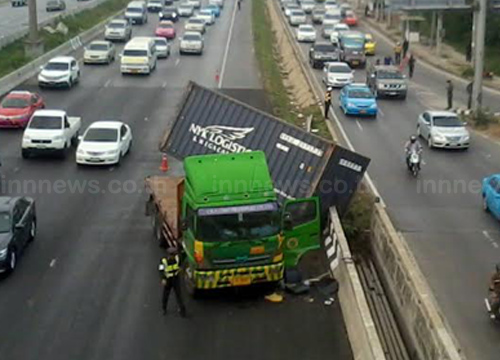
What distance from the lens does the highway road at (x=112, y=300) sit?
52.7 ft

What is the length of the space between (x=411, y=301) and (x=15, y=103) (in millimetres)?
24581

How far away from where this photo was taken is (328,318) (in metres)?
17.5

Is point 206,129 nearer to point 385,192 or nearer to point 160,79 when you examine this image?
point 385,192

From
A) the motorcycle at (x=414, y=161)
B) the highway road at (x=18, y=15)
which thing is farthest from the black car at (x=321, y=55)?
the motorcycle at (x=414, y=161)

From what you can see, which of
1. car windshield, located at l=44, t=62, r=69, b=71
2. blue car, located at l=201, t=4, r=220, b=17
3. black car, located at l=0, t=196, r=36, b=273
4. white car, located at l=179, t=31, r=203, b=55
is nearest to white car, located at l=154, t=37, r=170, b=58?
white car, located at l=179, t=31, r=203, b=55

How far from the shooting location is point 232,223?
17.3 m

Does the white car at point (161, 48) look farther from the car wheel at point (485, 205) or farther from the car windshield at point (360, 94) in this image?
the car wheel at point (485, 205)

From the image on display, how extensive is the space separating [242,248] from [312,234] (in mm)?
2821

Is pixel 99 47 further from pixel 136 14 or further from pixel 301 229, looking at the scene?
pixel 301 229

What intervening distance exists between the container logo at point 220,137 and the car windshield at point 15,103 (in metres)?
14.5

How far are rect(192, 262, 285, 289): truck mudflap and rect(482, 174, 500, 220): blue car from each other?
8566 millimetres

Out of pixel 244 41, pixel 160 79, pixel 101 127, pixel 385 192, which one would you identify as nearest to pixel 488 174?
pixel 385 192

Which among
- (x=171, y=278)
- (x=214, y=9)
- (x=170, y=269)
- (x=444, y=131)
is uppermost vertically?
(x=170, y=269)

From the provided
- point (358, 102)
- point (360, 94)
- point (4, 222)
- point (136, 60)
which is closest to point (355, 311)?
point (4, 222)
